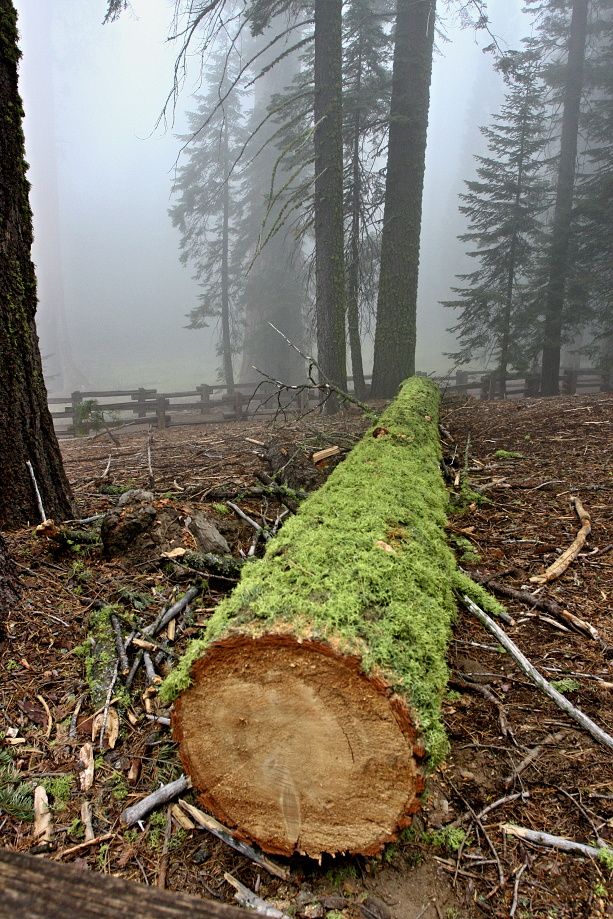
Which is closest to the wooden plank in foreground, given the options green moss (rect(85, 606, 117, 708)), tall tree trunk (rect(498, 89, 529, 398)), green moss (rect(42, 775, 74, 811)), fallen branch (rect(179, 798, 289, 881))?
fallen branch (rect(179, 798, 289, 881))

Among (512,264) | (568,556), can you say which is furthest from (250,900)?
(512,264)

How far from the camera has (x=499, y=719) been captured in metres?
2.30

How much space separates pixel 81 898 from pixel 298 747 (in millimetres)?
1074

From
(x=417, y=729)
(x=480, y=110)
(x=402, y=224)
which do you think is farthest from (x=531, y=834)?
(x=480, y=110)

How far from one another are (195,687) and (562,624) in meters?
2.32

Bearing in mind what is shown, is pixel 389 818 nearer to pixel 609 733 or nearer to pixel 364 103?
pixel 609 733

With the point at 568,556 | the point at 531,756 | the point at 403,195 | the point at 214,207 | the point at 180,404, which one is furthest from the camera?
the point at 214,207

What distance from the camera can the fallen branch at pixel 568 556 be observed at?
338 centimetres

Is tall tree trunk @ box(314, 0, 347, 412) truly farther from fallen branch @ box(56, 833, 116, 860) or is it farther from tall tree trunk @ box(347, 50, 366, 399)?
fallen branch @ box(56, 833, 116, 860)

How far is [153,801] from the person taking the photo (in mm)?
1931

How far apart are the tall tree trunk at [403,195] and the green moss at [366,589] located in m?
7.78

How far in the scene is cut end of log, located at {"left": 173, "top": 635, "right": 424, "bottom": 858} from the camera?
158cm

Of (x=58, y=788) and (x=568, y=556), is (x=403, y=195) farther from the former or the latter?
(x=58, y=788)

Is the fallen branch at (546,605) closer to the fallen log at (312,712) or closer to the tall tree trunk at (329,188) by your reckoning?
the fallen log at (312,712)
